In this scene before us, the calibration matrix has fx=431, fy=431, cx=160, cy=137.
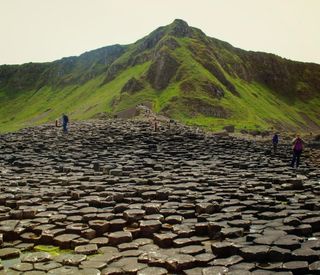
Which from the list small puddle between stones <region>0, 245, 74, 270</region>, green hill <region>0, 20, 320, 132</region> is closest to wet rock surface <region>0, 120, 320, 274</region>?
small puddle between stones <region>0, 245, 74, 270</region>

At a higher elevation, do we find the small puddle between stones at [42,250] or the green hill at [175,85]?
the green hill at [175,85]

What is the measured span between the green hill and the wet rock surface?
4025 cm

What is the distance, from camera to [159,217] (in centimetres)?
1246

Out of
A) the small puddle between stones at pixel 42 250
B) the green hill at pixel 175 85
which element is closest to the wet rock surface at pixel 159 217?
the small puddle between stones at pixel 42 250

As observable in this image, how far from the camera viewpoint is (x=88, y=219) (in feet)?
41.0

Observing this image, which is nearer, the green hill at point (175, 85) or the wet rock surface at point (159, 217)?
the wet rock surface at point (159, 217)

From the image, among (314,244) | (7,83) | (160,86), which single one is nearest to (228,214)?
(314,244)

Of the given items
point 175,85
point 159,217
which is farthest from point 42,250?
point 175,85

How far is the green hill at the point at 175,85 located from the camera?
7794 centimetres

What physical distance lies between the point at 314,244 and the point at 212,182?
872 cm

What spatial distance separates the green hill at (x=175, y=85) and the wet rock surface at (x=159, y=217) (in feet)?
132

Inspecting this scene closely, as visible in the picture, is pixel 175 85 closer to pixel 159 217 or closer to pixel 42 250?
pixel 159 217

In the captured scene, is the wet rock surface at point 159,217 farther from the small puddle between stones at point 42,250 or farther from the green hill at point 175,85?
the green hill at point 175,85

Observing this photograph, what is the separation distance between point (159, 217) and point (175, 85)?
72549 millimetres
